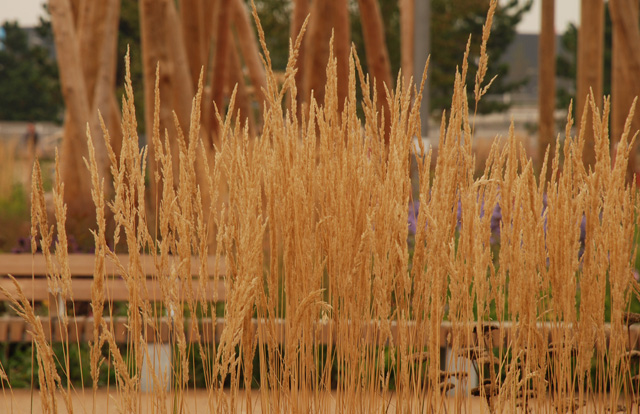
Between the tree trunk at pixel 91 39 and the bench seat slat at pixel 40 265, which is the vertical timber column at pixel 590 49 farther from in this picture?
the bench seat slat at pixel 40 265

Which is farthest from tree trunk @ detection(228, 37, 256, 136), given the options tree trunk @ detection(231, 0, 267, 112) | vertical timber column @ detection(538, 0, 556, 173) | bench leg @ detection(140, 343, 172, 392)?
bench leg @ detection(140, 343, 172, 392)

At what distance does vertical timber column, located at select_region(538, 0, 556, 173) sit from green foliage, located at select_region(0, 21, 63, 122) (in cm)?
1727

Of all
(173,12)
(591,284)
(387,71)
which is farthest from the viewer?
(387,71)

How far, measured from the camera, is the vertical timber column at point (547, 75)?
26.3ft

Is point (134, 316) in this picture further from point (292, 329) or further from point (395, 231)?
point (395, 231)

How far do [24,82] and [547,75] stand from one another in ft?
62.1

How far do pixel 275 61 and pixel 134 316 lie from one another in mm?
19726

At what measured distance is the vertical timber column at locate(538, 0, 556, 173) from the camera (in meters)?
8.03

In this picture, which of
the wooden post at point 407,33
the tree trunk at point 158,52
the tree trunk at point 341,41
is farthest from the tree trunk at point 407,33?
the tree trunk at point 158,52

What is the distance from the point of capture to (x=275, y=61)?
21047mm

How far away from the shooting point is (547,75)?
8203mm

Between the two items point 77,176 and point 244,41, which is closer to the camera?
point 77,176

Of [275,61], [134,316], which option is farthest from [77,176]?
[275,61]

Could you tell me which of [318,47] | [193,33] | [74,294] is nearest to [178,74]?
[318,47]
